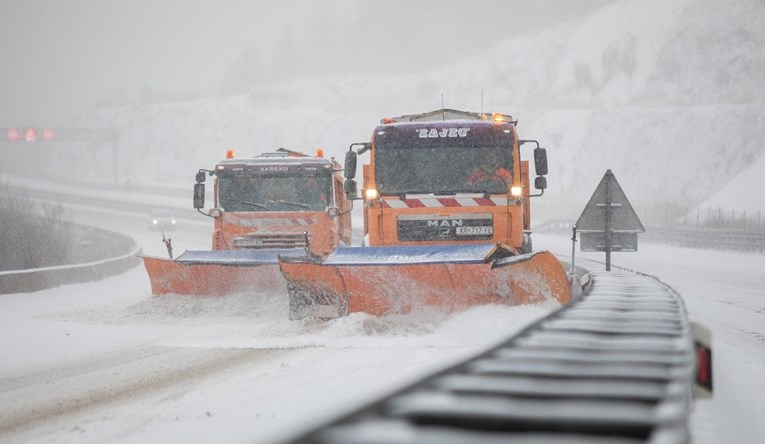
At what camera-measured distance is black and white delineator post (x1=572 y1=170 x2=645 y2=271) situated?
11961 millimetres

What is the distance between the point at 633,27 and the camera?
8144 centimetres

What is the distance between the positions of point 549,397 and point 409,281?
753cm

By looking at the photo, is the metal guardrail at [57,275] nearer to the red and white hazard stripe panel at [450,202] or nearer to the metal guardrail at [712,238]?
the red and white hazard stripe panel at [450,202]

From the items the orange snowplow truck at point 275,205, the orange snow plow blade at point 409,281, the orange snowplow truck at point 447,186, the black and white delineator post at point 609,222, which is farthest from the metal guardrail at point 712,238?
the orange snow plow blade at point 409,281

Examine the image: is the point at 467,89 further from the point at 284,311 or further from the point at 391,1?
the point at 284,311

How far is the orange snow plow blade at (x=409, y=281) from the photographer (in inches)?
377

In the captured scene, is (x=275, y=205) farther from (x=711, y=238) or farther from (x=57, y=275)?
(x=711, y=238)

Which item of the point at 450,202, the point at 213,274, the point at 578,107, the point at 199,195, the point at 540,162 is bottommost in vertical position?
the point at 213,274

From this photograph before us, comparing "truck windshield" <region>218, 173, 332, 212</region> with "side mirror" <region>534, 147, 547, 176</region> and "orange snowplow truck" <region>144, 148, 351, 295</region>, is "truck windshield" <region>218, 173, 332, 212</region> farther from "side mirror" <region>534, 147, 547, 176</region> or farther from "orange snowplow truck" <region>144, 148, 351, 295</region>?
"side mirror" <region>534, 147, 547, 176</region>

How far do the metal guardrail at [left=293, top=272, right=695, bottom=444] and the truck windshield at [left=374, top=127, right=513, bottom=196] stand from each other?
27.7 feet

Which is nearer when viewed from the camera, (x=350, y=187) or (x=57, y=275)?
(x=350, y=187)

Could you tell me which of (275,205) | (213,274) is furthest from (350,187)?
(275,205)

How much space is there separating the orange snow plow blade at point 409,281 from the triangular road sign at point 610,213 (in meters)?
2.47

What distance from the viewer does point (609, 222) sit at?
12031mm
